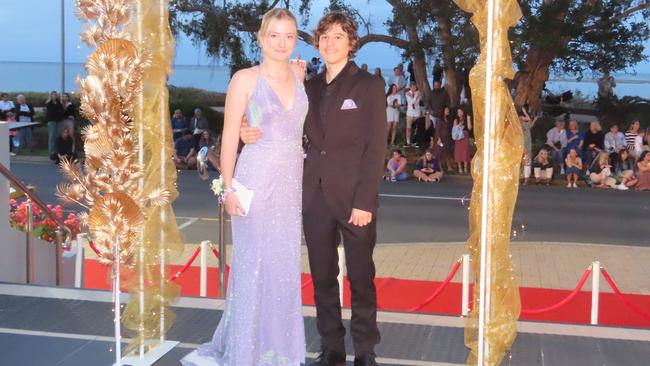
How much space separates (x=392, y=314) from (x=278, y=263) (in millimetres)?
1479

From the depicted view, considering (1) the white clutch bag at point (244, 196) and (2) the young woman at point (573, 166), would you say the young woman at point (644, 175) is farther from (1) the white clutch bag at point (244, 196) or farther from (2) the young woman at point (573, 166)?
(1) the white clutch bag at point (244, 196)

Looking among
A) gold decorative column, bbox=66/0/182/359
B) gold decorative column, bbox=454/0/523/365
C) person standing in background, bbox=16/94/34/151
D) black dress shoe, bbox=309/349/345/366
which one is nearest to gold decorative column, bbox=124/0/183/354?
gold decorative column, bbox=66/0/182/359

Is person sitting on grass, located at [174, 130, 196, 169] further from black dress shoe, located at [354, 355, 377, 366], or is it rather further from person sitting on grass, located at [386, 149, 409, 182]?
black dress shoe, located at [354, 355, 377, 366]

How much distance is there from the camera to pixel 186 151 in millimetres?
20125

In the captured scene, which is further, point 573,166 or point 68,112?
point 68,112

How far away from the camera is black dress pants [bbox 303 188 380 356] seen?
180 inches

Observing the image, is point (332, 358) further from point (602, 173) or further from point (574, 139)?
point (574, 139)

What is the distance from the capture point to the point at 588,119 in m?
24.1

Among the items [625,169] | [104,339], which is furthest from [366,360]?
[625,169]

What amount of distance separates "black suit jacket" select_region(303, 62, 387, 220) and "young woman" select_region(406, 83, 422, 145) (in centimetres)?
1629

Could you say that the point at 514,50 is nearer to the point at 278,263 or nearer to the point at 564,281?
the point at 564,281

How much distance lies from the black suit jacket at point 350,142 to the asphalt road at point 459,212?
297 inches

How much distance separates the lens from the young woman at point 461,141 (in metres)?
18.9

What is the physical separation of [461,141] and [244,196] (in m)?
14.9
